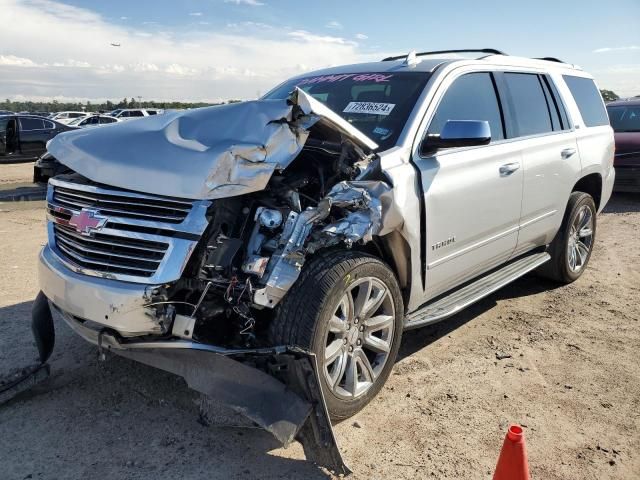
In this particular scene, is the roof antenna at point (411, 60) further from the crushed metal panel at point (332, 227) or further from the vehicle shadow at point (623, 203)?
the vehicle shadow at point (623, 203)

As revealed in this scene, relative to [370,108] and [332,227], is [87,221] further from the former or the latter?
[370,108]

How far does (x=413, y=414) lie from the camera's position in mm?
3230

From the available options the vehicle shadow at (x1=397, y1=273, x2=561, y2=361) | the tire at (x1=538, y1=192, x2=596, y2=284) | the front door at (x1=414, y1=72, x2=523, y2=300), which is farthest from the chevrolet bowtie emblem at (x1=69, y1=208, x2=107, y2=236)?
the tire at (x1=538, y1=192, x2=596, y2=284)

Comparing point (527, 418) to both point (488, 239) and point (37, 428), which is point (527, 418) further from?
point (37, 428)

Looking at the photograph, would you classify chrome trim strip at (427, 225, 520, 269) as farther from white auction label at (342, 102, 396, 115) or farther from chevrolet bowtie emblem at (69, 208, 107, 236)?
chevrolet bowtie emblem at (69, 208, 107, 236)

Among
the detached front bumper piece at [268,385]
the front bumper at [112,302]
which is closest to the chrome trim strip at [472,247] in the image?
the detached front bumper piece at [268,385]

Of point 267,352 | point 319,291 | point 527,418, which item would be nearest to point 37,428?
point 267,352

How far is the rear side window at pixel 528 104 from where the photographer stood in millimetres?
4527

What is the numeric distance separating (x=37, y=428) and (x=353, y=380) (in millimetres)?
1757

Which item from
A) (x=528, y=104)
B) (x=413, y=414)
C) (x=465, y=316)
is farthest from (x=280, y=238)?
(x=528, y=104)

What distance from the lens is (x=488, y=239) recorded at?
13.5 feet

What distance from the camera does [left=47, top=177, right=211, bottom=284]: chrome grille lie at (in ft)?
8.71

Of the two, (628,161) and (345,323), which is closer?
(345,323)

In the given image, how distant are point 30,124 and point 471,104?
15.1m
